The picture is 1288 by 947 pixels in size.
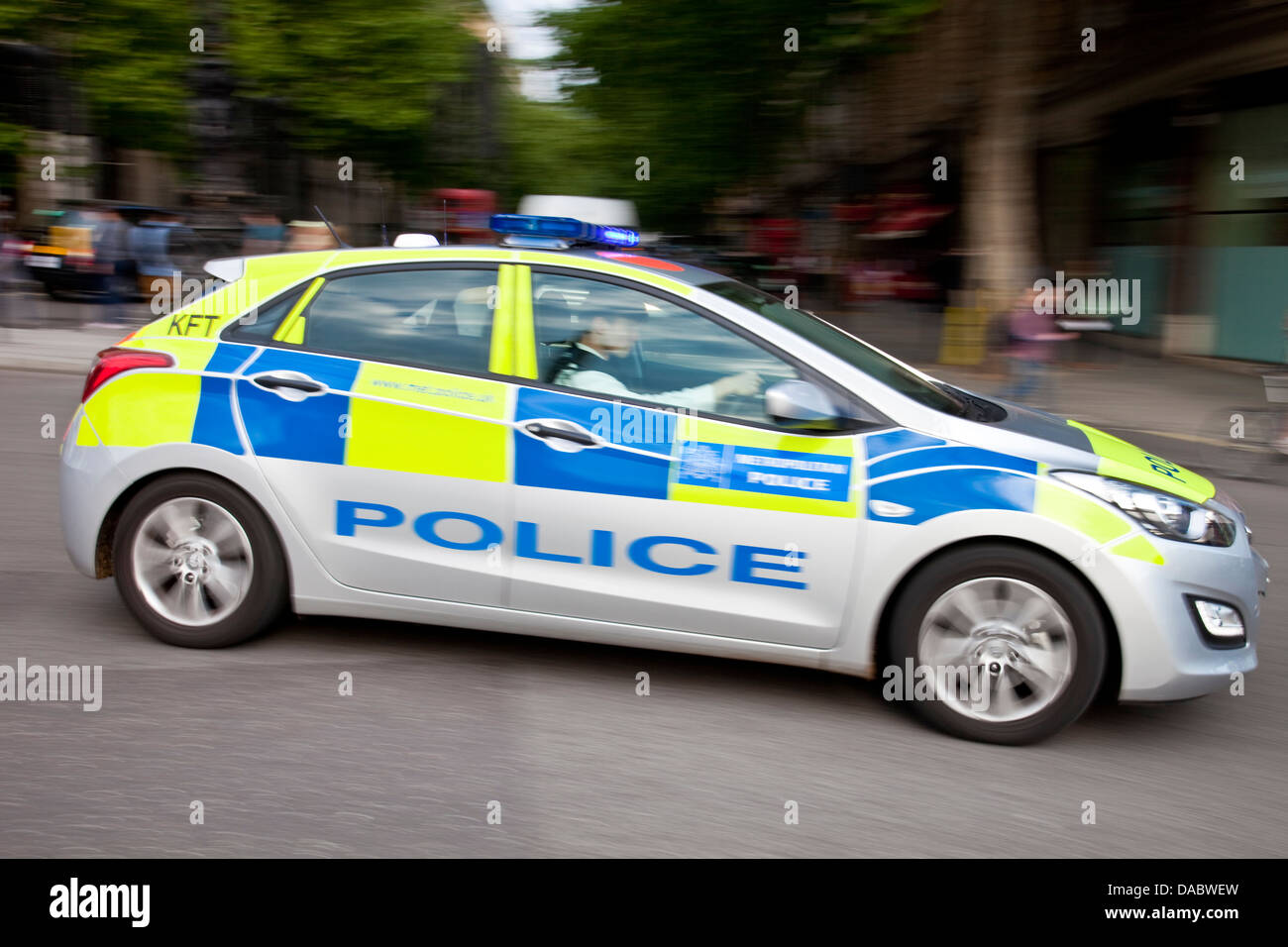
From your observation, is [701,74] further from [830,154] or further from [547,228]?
[547,228]

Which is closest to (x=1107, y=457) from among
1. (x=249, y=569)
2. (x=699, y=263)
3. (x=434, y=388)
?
(x=434, y=388)

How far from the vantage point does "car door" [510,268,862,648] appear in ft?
14.3

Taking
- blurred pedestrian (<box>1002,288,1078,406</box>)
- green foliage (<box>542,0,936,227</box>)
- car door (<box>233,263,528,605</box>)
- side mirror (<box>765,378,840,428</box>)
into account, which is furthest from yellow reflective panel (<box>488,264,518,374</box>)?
green foliage (<box>542,0,936,227</box>)

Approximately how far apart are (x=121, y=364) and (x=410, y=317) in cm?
118

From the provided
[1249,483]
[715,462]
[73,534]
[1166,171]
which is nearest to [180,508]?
[73,534]

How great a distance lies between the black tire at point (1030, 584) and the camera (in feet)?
13.9

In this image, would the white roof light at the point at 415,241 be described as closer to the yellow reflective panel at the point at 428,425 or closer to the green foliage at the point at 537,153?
the yellow reflective panel at the point at 428,425

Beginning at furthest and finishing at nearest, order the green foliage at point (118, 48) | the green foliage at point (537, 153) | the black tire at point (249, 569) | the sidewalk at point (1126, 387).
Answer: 1. the green foliage at point (537, 153)
2. the green foliage at point (118, 48)
3. the sidewalk at point (1126, 387)
4. the black tire at point (249, 569)

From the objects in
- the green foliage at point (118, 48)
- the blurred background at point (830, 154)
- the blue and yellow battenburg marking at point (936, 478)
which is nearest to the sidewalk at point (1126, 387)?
the blurred background at point (830, 154)

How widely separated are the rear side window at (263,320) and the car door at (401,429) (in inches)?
1.2

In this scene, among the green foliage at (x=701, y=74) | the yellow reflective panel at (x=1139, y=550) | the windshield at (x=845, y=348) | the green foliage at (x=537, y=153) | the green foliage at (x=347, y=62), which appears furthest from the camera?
the green foliage at (x=537, y=153)

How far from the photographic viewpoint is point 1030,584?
4258 millimetres
